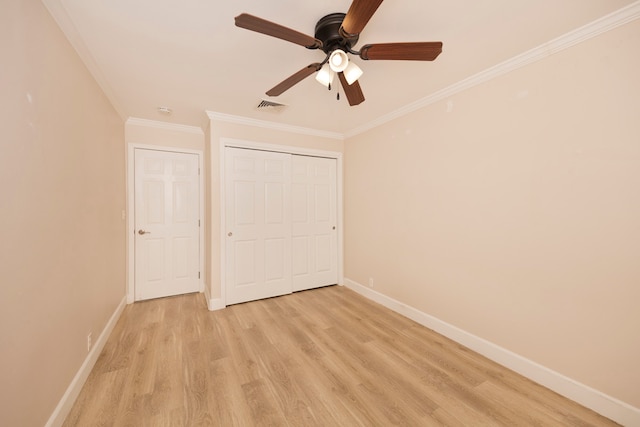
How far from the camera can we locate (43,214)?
1342 millimetres

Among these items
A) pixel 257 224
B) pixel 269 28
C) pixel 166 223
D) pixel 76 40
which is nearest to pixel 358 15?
pixel 269 28

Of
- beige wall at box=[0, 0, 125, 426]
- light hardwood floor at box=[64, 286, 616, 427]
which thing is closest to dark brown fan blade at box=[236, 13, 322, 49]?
beige wall at box=[0, 0, 125, 426]

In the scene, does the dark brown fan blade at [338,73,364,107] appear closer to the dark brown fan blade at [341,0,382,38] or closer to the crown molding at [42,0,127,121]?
the dark brown fan blade at [341,0,382,38]

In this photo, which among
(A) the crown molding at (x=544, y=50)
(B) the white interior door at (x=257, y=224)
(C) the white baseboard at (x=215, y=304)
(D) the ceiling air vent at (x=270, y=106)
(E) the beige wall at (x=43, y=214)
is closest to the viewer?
(E) the beige wall at (x=43, y=214)

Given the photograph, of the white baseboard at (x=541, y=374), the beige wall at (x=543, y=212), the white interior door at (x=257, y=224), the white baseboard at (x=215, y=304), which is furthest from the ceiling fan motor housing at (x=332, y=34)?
the white baseboard at (x=215, y=304)

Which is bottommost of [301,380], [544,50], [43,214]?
[301,380]

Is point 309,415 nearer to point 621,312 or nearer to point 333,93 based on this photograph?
point 621,312

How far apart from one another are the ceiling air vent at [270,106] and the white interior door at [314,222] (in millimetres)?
832

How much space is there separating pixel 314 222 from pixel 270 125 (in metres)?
1.57

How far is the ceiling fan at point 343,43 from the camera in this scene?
1.17 m

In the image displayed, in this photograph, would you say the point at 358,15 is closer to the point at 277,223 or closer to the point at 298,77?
the point at 298,77

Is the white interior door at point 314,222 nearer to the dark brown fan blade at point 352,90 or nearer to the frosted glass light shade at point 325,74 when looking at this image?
the dark brown fan blade at point 352,90

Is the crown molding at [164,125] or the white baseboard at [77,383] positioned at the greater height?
the crown molding at [164,125]

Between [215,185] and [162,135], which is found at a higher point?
[162,135]
